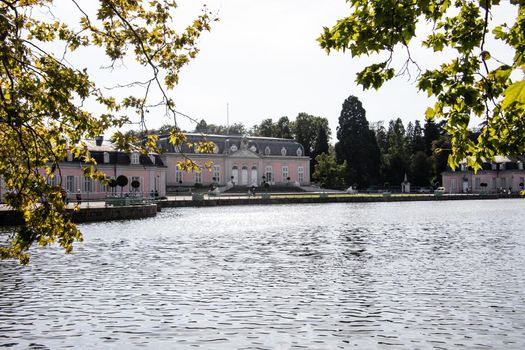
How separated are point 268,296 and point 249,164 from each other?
7626 centimetres

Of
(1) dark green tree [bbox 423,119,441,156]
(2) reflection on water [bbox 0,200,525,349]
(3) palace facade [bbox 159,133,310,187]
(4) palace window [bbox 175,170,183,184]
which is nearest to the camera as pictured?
(2) reflection on water [bbox 0,200,525,349]

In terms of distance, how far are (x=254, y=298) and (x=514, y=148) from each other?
658 centimetres

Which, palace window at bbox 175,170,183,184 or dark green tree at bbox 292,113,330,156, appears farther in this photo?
dark green tree at bbox 292,113,330,156

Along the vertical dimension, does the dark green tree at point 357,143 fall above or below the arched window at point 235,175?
above

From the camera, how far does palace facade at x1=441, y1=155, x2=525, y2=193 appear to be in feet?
292

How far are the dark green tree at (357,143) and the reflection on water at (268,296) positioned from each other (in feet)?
205

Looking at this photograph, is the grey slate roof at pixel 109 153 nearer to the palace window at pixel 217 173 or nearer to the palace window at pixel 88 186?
the palace window at pixel 88 186

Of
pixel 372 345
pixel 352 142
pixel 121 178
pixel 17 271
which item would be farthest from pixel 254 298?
pixel 352 142

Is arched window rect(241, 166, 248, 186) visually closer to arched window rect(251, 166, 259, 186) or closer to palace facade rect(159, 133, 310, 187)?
palace facade rect(159, 133, 310, 187)

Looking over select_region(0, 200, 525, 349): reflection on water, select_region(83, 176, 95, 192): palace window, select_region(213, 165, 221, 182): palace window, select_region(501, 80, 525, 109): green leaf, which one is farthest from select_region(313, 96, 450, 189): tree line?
select_region(501, 80, 525, 109): green leaf

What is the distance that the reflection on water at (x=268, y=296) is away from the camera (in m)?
9.74

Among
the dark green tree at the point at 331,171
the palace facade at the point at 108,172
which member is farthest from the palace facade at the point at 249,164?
the palace facade at the point at 108,172

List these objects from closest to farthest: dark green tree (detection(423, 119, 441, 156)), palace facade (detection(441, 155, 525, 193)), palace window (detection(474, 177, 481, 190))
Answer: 1. palace facade (detection(441, 155, 525, 193))
2. palace window (detection(474, 177, 481, 190))
3. dark green tree (detection(423, 119, 441, 156))

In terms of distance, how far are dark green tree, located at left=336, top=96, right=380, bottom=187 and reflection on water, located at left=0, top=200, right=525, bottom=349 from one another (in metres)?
62.4
